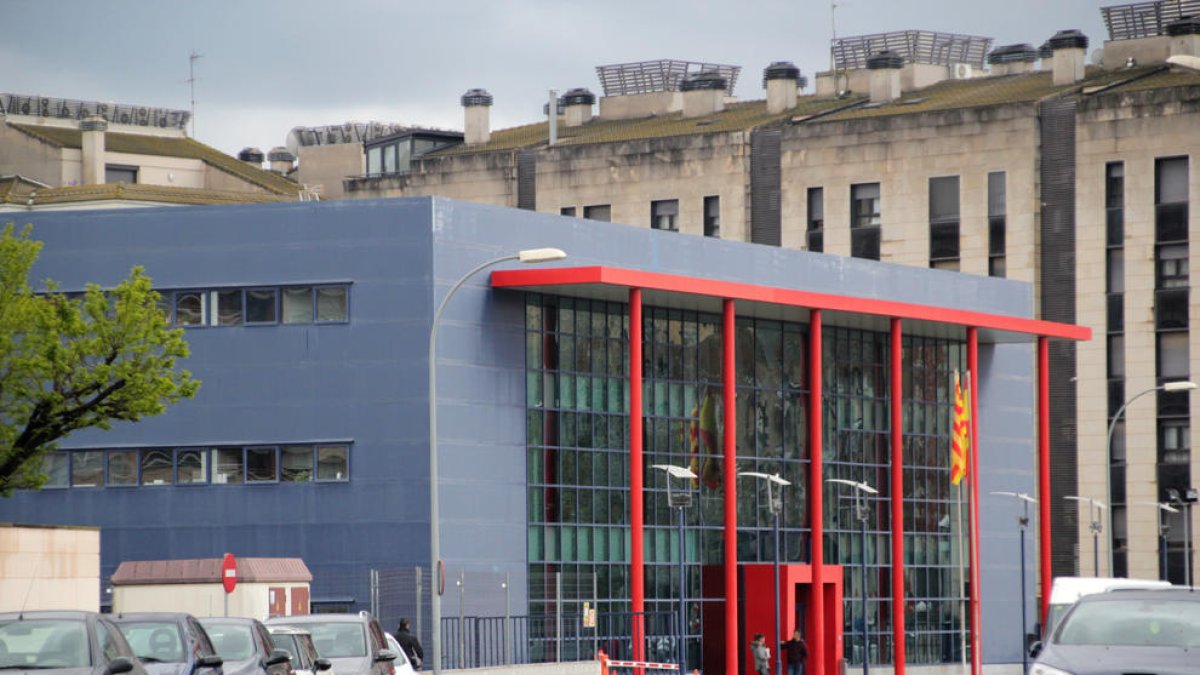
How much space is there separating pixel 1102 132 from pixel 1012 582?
1897 centimetres

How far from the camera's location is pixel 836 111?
85.4m

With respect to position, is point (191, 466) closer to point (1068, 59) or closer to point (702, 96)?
point (1068, 59)

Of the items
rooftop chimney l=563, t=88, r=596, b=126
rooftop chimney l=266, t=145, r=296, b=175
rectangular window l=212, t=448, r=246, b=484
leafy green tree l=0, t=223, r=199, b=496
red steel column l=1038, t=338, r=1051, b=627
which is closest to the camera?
leafy green tree l=0, t=223, r=199, b=496

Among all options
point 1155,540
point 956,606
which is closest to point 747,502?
point 956,606

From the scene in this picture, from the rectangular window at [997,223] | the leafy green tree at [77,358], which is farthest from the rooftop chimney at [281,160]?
the leafy green tree at [77,358]

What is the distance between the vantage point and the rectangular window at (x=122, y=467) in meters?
49.2

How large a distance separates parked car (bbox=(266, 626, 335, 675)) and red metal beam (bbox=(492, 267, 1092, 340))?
22.1 metres

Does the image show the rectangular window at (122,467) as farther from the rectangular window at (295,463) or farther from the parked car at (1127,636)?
the parked car at (1127,636)

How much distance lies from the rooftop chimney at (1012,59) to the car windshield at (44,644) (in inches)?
2939

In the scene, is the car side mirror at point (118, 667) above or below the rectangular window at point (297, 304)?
below

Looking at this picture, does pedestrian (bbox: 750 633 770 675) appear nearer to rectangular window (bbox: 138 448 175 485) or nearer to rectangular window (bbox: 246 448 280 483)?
rectangular window (bbox: 246 448 280 483)

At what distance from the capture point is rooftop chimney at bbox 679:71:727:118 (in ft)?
301

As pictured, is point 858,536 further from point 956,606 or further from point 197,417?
point 197,417

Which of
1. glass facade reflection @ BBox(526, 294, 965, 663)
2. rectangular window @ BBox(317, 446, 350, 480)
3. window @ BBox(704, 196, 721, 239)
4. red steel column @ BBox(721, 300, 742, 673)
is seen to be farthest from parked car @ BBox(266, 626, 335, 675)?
window @ BBox(704, 196, 721, 239)
